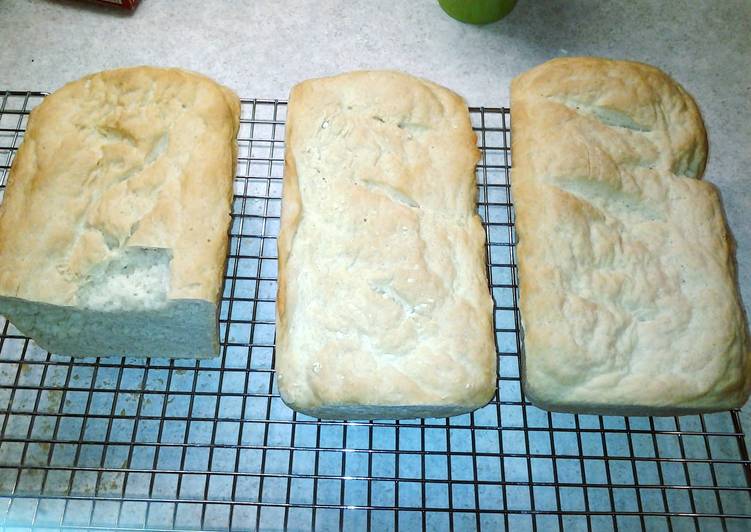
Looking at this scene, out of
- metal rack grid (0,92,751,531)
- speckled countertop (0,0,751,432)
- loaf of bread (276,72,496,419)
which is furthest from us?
speckled countertop (0,0,751,432)

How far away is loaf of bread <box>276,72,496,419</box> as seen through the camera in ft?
6.59

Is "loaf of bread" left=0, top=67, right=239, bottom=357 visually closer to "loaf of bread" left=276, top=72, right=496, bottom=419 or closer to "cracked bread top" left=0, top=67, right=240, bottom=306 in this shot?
"cracked bread top" left=0, top=67, right=240, bottom=306

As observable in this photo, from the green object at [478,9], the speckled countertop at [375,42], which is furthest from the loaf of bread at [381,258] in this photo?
the green object at [478,9]

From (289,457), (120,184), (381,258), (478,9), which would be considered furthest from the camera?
(478,9)

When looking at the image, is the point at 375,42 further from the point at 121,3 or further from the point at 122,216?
the point at 122,216

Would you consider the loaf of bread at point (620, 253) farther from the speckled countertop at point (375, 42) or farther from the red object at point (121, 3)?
the red object at point (121, 3)

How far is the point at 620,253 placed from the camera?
2172mm

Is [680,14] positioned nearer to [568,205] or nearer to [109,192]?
[568,205]

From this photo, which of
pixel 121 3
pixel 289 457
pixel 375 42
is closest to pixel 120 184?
pixel 289 457

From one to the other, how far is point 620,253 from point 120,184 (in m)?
1.81

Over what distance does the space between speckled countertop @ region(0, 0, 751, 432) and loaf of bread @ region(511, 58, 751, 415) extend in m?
0.83

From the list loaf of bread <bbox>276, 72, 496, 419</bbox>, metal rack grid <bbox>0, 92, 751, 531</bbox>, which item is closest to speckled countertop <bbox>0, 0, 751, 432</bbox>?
metal rack grid <bbox>0, 92, 751, 531</bbox>

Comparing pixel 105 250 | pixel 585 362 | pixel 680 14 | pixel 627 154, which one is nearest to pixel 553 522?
pixel 585 362

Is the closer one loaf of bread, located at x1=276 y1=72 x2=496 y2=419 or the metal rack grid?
loaf of bread, located at x1=276 y1=72 x2=496 y2=419
